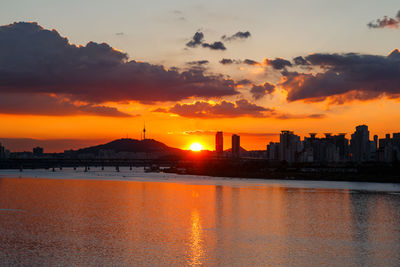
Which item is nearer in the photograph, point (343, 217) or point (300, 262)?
point (300, 262)

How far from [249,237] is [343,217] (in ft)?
77.9

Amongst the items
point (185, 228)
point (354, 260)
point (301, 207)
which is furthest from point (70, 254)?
point (301, 207)

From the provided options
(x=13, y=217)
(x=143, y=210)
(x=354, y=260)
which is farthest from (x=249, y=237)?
(x=13, y=217)

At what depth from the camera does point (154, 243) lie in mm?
47500

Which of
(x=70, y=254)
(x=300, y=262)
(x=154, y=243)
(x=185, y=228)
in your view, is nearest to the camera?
(x=300, y=262)

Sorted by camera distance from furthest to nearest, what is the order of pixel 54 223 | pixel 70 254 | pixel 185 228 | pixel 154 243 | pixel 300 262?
pixel 54 223, pixel 185 228, pixel 154 243, pixel 70 254, pixel 300 262

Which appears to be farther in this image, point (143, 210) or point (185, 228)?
point (143, 210)

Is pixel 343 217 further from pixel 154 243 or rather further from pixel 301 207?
pixel 154 243

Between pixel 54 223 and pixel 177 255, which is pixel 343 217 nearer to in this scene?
pixel 177 255

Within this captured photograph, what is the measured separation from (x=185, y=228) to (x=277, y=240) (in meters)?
12.9

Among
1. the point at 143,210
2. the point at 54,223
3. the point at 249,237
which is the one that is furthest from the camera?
the point at 143,210

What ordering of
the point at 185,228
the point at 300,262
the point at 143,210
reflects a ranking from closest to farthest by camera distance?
the point at 300,262 < the point at 185,228 < the point at 143,210

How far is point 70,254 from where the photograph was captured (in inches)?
1663

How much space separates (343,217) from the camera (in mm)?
68438
